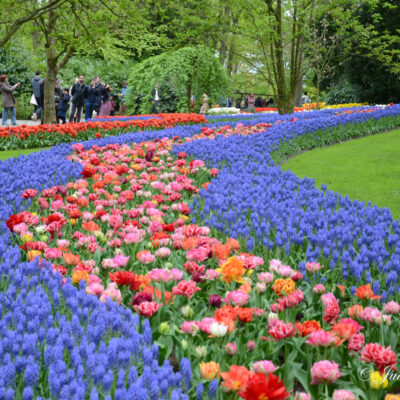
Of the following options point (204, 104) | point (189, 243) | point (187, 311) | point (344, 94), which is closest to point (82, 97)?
point (204, 104)

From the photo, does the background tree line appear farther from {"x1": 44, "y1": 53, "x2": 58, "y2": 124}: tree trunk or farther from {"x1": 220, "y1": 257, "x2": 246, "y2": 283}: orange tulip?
{"x1": 220, "y1": 257, "x2": 246, "y2": 283}: orange tulip

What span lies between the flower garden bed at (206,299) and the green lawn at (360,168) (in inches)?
65.8

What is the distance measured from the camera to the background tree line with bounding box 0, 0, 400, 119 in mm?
14992

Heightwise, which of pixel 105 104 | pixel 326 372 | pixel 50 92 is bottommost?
pixel 326 372

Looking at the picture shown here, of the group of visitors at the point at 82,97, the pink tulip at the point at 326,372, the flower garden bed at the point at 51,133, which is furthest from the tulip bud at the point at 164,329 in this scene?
the group of visitors at the point at 82,97

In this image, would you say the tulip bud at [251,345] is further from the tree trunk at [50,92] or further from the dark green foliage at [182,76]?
the dark green foliage at [182,76]

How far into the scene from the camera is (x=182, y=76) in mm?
22812

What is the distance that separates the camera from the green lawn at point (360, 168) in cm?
698

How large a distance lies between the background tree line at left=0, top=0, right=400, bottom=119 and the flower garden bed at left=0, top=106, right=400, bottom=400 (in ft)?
28.9

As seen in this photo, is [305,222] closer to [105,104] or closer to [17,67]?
[105,104]

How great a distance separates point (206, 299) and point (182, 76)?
20672 millimetres

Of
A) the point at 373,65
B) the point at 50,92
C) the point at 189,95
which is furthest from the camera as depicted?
the point at 373,65

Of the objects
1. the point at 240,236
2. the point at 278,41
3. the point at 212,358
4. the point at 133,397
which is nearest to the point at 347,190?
the point at 240,236

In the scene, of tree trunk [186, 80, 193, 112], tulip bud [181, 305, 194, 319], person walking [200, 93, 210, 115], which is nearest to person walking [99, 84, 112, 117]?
tree trunk [186, 80, 193, 112]
